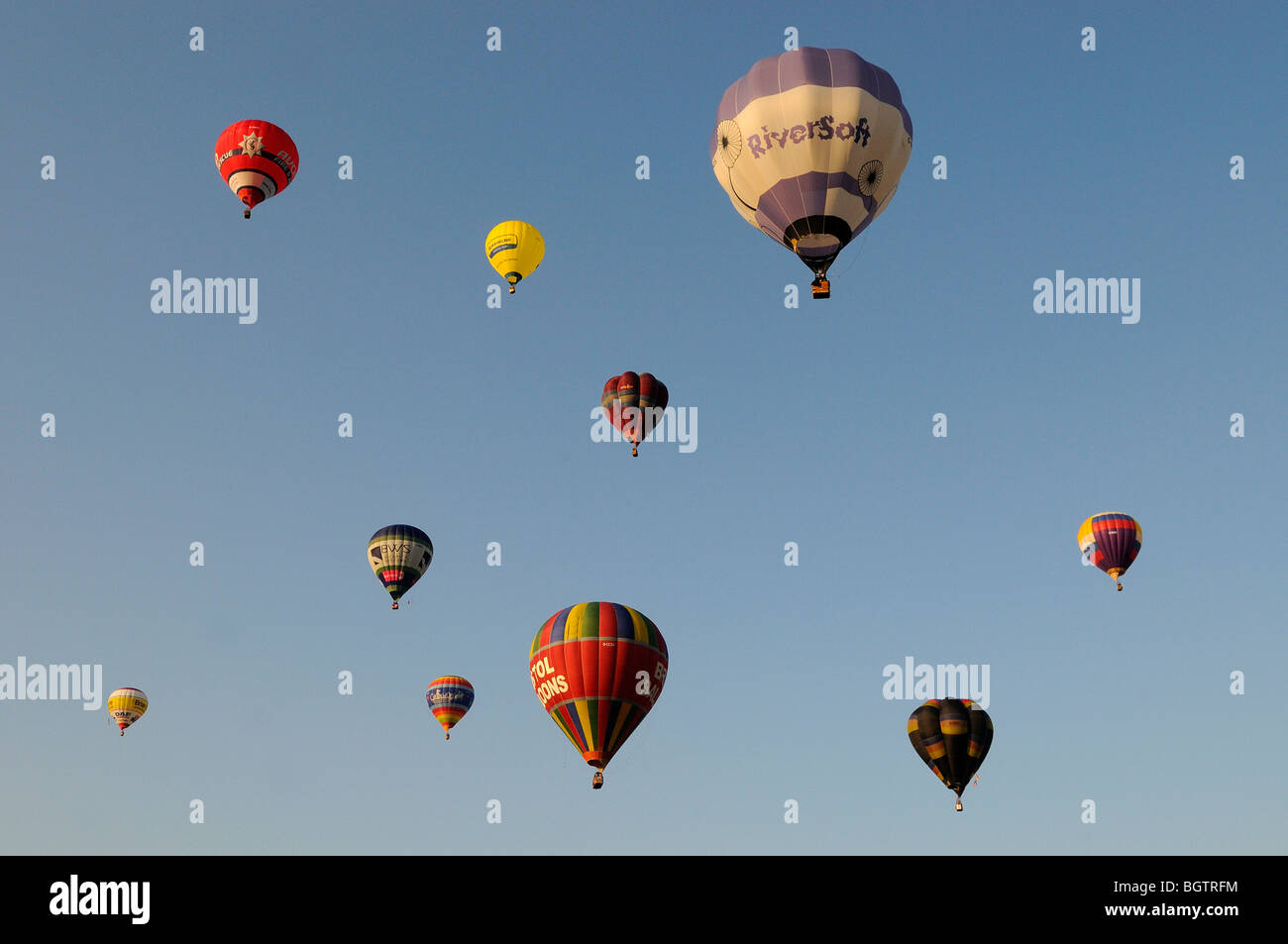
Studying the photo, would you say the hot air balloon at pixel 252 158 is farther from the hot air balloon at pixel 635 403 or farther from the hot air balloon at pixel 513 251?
the hot air balloon at pixel 635 403

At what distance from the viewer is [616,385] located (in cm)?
4875

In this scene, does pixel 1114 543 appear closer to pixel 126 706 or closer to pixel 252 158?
pixel 252 158

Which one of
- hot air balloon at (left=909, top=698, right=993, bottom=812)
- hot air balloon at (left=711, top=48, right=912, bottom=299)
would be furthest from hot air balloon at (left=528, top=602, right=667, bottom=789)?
hot air balloon at (left=909, top=698, right=993, bottom=812)

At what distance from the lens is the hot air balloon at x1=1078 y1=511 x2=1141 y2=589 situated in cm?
5588

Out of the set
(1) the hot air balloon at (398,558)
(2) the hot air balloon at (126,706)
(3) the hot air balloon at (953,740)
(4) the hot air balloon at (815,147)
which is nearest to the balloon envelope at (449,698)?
(1) the hot air balloon at (398,558)

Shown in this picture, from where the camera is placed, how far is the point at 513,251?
50.5 m

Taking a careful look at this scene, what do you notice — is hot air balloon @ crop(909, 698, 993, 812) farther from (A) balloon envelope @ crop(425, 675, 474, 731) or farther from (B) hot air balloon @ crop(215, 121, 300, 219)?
(B) hot air balloon @ crop(215, 121, 300, 219)

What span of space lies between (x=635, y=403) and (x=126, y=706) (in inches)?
1198

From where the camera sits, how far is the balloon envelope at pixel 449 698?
191 feet

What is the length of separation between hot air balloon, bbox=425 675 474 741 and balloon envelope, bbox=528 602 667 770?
22.7 meters
